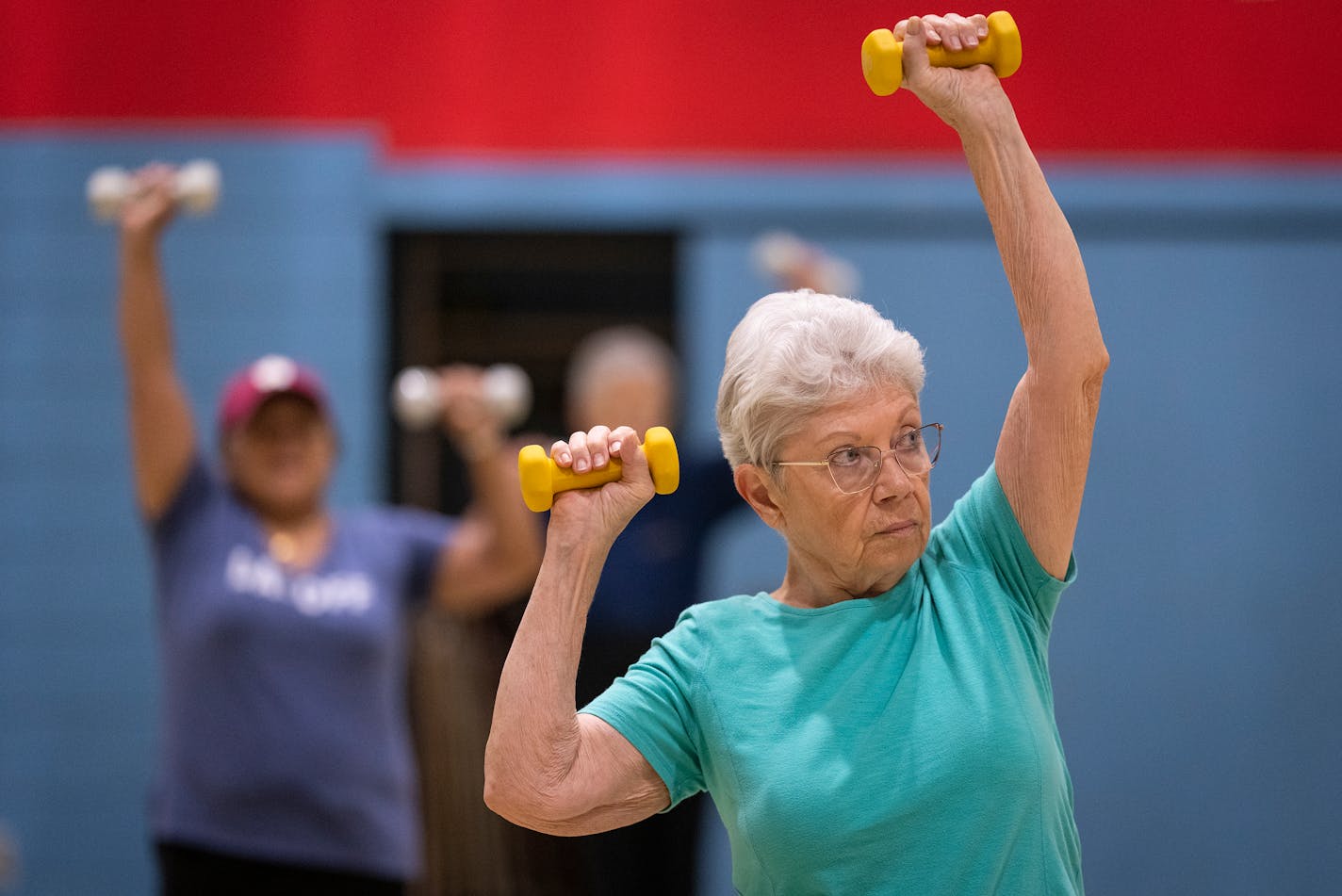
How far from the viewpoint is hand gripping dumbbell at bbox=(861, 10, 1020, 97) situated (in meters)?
1.26

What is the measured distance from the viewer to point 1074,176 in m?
3.82

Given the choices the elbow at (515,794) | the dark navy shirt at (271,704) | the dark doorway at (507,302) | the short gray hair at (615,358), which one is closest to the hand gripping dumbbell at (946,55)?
the elbow at (515,794)

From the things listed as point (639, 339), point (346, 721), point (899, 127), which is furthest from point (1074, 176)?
point (346, 721)

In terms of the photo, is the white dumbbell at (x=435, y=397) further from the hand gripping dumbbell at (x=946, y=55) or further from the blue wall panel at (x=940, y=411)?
the hand gripping dumbbell at (x=946, y=55)

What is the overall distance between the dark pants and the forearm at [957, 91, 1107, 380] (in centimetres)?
170

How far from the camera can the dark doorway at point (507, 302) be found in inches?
155

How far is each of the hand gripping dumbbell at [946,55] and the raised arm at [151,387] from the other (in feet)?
5.38

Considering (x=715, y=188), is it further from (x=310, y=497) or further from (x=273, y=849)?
(x=273, y=849)

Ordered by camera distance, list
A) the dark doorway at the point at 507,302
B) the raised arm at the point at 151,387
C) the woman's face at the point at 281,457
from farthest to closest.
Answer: the dark doorway at the point at 507,302 < the woman's face at the point at 281,457 < the raised arm at the point at 151,387

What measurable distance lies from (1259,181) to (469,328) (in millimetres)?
2249

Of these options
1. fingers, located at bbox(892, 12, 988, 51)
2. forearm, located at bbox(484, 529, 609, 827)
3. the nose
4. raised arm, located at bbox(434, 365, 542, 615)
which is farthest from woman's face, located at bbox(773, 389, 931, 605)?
raised arm, located at bbox(434, 365, 542, 615)

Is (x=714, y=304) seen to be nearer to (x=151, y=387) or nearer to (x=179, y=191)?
(x=179, y=191)

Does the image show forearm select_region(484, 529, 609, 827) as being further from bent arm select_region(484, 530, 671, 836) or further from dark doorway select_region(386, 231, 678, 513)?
dark doorway select_region(386, 231, 678, 513)

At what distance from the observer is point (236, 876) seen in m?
2.38
